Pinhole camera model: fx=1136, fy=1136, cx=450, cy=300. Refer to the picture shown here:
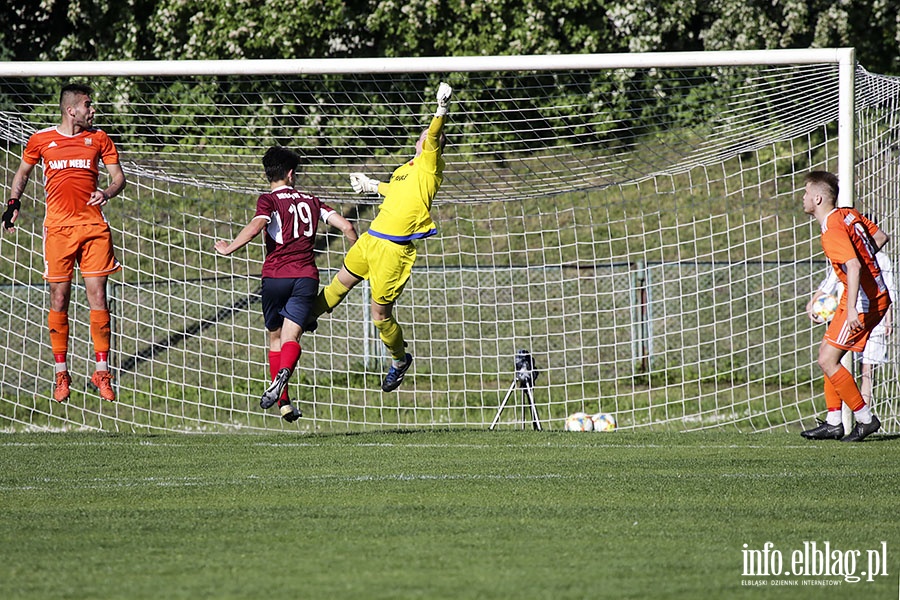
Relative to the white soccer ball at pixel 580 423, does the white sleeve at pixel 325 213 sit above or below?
above

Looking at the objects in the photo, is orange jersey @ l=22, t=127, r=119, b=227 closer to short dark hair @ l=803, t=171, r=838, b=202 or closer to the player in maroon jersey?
the player in maroon jersey

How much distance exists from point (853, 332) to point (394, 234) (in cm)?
339

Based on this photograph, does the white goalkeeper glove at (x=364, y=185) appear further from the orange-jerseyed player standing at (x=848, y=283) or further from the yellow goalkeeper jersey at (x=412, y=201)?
the orange-jerseyed player standing at (x=848, y=283)

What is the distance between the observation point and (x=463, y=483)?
6465 millimetres

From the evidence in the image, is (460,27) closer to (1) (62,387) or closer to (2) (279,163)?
(2) (279,163)

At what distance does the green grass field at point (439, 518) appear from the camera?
4.14 meters

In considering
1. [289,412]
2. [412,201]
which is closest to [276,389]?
[289,412]

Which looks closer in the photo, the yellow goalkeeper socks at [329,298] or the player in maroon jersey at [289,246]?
the player in maroon jersey at [289,246]

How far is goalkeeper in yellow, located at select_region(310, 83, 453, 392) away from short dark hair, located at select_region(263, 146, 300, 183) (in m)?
0.54

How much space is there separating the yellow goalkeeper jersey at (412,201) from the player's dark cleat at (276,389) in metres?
1.27

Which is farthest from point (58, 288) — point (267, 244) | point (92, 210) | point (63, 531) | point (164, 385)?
point (164, 385)

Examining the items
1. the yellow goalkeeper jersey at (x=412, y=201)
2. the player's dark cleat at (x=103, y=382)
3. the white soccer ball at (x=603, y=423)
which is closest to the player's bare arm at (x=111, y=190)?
the player's dark cleat at (x=103, y=382)

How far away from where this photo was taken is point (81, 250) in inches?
344

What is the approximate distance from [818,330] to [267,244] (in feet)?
32.3
